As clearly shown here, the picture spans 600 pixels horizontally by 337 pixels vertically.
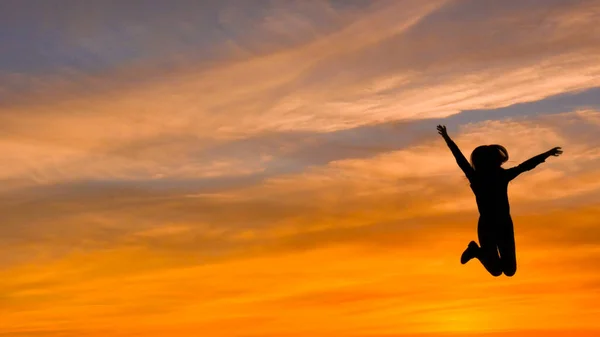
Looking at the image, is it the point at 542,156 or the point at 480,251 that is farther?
the point at 480,251

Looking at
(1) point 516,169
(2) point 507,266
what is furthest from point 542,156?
(2) point 507,266

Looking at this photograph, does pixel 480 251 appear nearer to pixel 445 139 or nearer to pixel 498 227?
pixel 498 227

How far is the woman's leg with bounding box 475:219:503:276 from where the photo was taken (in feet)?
91.7

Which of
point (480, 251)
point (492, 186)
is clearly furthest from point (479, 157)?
point (480, 251)

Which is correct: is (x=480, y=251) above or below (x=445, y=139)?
below

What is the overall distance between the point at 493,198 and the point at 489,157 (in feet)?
3.46

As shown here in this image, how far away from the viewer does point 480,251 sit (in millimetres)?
28422

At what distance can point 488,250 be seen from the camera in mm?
28219

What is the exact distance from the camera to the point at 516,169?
27.0 metres

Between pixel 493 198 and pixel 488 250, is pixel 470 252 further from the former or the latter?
pixel 493 198

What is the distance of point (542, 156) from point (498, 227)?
7.84 feet

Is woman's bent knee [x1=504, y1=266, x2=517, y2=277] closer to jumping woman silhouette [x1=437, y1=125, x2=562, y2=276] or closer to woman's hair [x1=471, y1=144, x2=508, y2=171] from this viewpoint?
jumping woman silhouette [x1=437, y1=125, x2=562, y2=276]

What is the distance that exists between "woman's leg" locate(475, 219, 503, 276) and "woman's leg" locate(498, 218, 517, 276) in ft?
0.47

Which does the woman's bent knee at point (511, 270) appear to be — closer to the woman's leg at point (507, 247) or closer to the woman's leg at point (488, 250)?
the woman's leg at point (507, 247)
